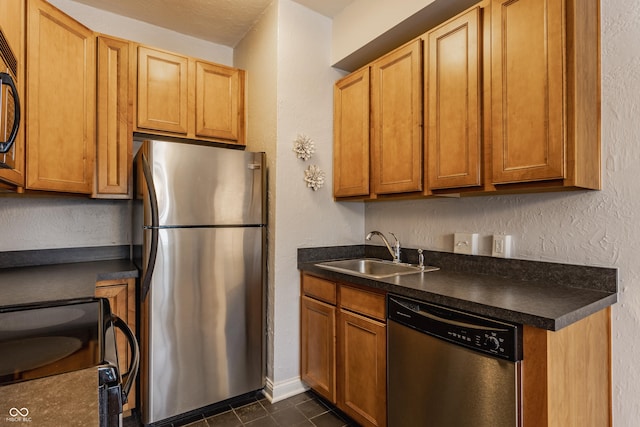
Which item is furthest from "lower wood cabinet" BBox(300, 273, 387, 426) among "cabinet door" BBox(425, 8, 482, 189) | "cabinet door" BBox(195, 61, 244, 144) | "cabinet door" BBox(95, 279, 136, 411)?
"cabinet door" BBox(195, 61, 244, 144)

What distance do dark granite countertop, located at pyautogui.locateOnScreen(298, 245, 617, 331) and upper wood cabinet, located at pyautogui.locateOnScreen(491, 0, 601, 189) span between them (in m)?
0.43

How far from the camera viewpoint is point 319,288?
2.16 m

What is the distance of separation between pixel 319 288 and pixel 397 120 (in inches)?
44.7

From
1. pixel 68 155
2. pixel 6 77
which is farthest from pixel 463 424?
pixel 68 155

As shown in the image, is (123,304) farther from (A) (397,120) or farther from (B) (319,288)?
(A) (397,120)

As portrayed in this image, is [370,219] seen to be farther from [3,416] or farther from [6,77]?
[3,416]

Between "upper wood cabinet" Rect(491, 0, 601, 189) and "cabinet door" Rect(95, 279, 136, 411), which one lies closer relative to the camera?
"upper wood cabinet" Rect(491, 0, 601, 189)

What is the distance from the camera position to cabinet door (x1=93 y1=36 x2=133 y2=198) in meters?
2.13

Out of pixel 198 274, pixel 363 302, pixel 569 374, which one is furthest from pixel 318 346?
pixel 569 374

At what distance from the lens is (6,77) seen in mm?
1026

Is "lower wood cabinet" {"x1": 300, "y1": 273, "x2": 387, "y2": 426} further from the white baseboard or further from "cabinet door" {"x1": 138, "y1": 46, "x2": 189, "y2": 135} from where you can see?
"cabinet door" {"x1": 138, "y1": 46, "x2": 189, "y2": 135}

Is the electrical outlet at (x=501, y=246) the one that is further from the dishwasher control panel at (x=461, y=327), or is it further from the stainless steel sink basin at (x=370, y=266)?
the dishwasher control panel at (x=461, y=327)

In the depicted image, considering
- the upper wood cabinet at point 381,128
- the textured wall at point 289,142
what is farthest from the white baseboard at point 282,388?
the upper wood cabinet at point 381,128

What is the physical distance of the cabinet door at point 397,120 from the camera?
1.91 meters
